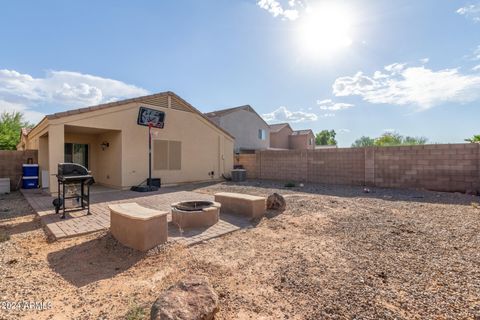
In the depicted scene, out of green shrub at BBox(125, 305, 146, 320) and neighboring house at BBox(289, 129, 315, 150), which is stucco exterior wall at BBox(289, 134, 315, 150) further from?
green shrub at BBox(125, 305, 146, 320)

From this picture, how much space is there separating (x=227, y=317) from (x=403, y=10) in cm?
881

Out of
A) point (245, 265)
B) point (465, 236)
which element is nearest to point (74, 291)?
point (245, 265)

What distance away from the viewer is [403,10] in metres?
6.88

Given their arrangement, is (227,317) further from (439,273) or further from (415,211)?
(415,211)

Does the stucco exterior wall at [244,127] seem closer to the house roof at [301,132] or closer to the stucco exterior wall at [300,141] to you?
the stucco exterior wall at [300,141]

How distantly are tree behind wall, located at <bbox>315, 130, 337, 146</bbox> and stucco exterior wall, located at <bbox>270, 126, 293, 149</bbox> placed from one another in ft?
69.9

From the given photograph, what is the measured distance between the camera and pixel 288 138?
3409cm

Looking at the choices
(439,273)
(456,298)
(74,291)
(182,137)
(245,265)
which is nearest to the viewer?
(456,298)

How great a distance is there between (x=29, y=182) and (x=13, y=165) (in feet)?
4.34

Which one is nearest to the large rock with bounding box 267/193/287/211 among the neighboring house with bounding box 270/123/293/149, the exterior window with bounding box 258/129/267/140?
the exterior window with bounding box 258/129/267/140

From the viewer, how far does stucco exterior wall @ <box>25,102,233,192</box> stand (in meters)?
8.72

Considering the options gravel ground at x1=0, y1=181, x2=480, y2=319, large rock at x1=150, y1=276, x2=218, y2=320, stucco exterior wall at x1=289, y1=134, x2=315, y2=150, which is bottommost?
gravel ground at x1=0, y1=181, x2=480, y2=319

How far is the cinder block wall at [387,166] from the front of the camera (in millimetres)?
8977

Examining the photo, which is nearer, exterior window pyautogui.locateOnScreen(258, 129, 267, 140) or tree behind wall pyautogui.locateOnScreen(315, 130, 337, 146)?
exterior window pyautogui.locateOnScreen(258, 129, 267, 140)
